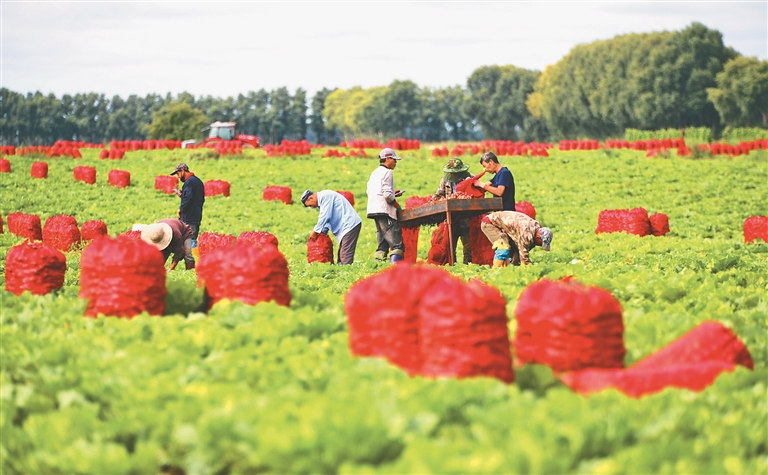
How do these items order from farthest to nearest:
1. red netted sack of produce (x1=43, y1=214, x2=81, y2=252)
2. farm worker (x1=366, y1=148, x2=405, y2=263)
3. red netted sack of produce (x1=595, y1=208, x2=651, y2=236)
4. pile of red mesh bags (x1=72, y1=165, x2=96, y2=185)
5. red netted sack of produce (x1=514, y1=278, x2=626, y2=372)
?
1. pile of red mesh bags (x1=72, y1=165, x2=96, y2=185)
2. red netted sack of produce (x1=595, y1=208, x2=651, y2=236)
3. red netted sack of produce (x1=43, y1=214, x2=81, y2=252)
4. farm worker (x1=366, y1=148, x2=405, y2=263)
5. red netted sack of produce (x1=514, y1=278, x2=626, y2=372)

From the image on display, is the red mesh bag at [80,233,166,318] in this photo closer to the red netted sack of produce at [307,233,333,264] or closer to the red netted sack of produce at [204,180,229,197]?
the red netted sack of produce at [307,233,333,264]

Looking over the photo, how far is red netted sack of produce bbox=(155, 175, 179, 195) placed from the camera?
96.0 ft

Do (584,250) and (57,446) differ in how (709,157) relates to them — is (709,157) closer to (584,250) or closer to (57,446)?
(584,250)

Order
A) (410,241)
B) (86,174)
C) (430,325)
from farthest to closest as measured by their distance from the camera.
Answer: (86,174), (410,241), (430,325)

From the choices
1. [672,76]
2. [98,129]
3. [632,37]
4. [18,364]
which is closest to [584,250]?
[18,364]

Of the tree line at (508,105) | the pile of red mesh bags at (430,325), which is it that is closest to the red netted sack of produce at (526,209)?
the pile of red mesh bags at (430,325)

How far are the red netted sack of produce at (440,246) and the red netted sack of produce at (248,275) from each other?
6785 millimetres

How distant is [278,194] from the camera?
1107 inches

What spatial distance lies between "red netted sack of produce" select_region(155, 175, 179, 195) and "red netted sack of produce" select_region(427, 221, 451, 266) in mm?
16710

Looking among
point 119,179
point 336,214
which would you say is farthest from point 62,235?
point 119,179

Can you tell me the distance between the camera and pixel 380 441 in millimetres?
4363

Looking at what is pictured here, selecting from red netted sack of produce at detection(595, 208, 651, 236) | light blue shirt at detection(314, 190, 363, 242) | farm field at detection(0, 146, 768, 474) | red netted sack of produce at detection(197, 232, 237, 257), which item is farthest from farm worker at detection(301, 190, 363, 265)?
red netted sack of produce at detection(595, 208, 651, 236)

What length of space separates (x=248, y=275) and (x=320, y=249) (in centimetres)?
811

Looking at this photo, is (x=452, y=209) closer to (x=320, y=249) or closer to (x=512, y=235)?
(x=512, y=235)
